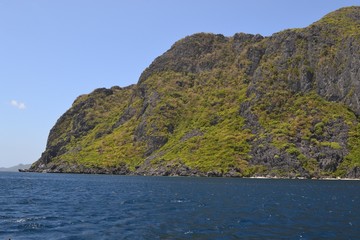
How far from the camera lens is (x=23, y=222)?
47.7 metres

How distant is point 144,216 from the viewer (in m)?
55.5

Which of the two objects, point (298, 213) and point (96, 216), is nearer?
point (96, 216)

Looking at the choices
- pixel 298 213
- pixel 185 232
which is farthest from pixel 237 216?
pixel 185 232

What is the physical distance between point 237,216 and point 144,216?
13100 millimetres

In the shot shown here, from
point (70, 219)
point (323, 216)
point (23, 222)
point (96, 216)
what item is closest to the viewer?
point (23, 222)

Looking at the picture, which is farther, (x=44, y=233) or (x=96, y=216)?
(x=96, y=216)

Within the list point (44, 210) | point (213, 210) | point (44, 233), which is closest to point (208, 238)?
point (44, 233)

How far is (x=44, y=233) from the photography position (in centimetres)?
4078

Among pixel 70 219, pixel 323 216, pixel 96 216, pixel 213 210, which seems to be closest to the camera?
pixel 70 219

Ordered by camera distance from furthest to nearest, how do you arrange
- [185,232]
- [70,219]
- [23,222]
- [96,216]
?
[96,216]
[70,219]
[23,222]
[185,232]

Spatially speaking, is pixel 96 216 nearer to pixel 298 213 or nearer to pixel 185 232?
pixel 185 232

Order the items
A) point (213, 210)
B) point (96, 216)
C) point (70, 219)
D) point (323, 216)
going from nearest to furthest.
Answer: point (70, 219) → point (96, 216) → point (323, 216) → point (213, 210)

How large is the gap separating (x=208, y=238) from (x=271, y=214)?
22.4m

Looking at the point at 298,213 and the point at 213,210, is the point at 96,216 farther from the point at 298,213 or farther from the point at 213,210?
the point at 298,213
